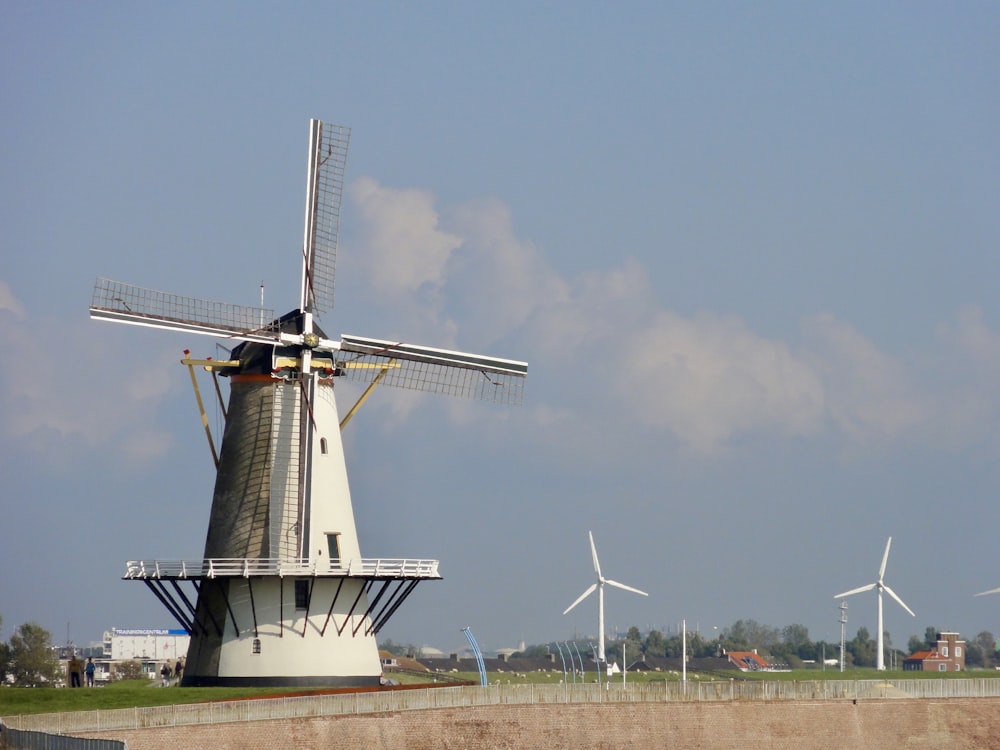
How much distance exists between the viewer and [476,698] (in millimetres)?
56531

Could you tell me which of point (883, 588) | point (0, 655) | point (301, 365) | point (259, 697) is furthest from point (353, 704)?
point (883, 588)

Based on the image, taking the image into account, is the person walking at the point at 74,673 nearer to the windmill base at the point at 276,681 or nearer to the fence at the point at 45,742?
the windmill base at the point at 276,681

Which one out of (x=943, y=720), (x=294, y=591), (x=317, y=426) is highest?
(x=317, y=426)

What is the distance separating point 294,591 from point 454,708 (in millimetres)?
7451

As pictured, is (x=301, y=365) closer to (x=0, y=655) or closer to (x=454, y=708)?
(x=454, y=708)

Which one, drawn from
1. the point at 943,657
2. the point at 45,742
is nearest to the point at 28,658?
the point at 45,742

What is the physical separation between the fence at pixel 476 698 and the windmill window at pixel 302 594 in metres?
5.08

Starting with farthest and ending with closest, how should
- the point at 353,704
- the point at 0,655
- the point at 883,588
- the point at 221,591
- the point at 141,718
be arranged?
the point at 883,588, the point at 0,655, the point at 221,591, the point at 353,704, the point at 141,718

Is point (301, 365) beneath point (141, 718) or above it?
above

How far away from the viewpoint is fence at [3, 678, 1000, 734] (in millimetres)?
47156

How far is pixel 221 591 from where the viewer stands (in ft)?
191

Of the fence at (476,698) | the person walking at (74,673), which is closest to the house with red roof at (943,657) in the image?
the fence at (476,698)

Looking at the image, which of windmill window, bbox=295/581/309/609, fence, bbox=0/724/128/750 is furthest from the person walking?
fence, bbox=0/724/128/750

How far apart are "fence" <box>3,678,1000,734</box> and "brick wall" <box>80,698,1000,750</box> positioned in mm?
290
